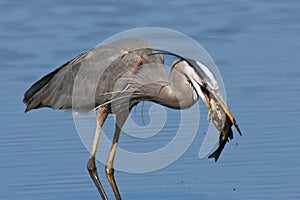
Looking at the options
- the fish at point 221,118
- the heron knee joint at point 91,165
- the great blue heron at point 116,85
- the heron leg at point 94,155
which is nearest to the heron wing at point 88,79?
the great blue heron at point 116,85

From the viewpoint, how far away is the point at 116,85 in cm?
1009

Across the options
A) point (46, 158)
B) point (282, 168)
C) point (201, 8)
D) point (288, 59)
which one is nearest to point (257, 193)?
point (282, 168)

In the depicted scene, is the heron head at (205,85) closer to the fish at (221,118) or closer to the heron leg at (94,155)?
the fish at (221,118)

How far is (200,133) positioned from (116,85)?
1.53 meters

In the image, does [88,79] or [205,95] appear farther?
[88,79]

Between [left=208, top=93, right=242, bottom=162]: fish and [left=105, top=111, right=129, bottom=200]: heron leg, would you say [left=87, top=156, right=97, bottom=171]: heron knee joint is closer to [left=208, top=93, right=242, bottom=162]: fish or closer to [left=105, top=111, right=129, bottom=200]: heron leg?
[left=105, top=111, right=129, bottom=200]: heron leg

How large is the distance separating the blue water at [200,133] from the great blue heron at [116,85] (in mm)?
502

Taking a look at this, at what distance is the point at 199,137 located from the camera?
11.3 metres

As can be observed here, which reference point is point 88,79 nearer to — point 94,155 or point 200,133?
point 94,155

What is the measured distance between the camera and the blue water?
33.0ft

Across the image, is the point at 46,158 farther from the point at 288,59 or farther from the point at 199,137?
the point at 288,59

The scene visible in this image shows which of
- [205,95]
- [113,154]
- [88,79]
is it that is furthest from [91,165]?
[205,95]

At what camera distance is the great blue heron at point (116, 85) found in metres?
9.28

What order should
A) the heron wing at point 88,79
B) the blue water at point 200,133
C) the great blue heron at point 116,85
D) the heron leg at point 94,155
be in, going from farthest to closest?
1. the heron leg at point 94,155
2. the heron wing at point 88,79
3. the blue water at point 200,133
4. the great blue heron at point 116,85
